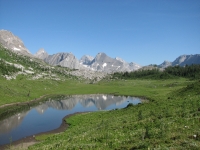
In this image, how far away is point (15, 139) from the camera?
5125 centimetres

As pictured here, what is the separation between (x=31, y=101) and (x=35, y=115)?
34.1 metres

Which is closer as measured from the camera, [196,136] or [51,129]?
[196,136]

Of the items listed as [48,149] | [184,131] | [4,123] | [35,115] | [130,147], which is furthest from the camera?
[35,115]

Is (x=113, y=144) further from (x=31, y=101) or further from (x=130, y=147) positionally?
(x=31, y=101)

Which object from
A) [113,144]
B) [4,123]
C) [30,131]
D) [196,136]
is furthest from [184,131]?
[4,123]

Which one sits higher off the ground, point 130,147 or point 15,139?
point 130,147

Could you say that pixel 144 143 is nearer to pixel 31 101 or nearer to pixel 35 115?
pixel 35 115

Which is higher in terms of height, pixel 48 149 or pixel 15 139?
pixel 48 149

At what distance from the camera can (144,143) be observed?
1848 centimetres

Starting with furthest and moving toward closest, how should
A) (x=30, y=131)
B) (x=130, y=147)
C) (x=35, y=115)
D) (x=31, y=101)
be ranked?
(x=31, y=101) → (x=35, y=115) → (x=30, y=131) → (x=130, y=147)

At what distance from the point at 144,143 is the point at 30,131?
48882 mm

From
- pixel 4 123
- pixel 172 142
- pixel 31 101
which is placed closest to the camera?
pixel 172 142

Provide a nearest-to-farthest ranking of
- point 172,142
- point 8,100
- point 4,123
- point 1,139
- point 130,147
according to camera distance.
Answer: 1. point 172,142
2. point 130,147
3. point 1,139
4. point 4,123
5. point 8,100

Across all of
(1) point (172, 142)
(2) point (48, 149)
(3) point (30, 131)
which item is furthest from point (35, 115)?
(1) point (172, 142)
